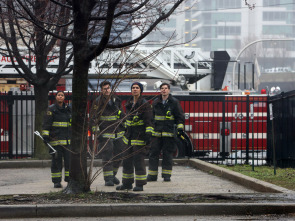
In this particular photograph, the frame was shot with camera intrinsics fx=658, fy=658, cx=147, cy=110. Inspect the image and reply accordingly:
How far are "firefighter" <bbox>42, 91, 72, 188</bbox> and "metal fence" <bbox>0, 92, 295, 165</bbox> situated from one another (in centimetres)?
561

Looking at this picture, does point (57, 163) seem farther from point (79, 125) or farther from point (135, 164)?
point (79, 125)

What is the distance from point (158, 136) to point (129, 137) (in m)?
1.39

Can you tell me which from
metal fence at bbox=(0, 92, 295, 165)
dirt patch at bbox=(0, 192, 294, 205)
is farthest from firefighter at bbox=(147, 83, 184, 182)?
metal fence at bbox=(0, 92, 295, 165)

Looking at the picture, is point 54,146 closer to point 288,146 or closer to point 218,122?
point 288,146

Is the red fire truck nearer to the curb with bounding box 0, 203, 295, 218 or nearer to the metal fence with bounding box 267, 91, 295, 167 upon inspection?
the metal fence with bounding box 267, 91, 295, 167

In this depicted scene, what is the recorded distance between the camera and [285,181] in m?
11.1

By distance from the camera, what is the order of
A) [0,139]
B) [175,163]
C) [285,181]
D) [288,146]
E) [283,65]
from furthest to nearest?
[283,65], [0,139], [175,163], [288,146], [285,181]

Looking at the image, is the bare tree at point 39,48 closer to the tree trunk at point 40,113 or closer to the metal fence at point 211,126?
the tree trunk at point 40,113

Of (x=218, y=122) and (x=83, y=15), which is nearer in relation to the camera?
(x=83, y=15)

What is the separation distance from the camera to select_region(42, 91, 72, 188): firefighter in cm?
1124

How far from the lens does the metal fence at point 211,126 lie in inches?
677

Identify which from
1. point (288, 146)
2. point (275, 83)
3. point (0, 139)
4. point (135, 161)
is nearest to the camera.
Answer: point (135, 161)

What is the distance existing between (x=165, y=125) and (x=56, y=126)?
1.96 m

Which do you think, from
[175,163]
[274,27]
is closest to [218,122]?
[175,163]
